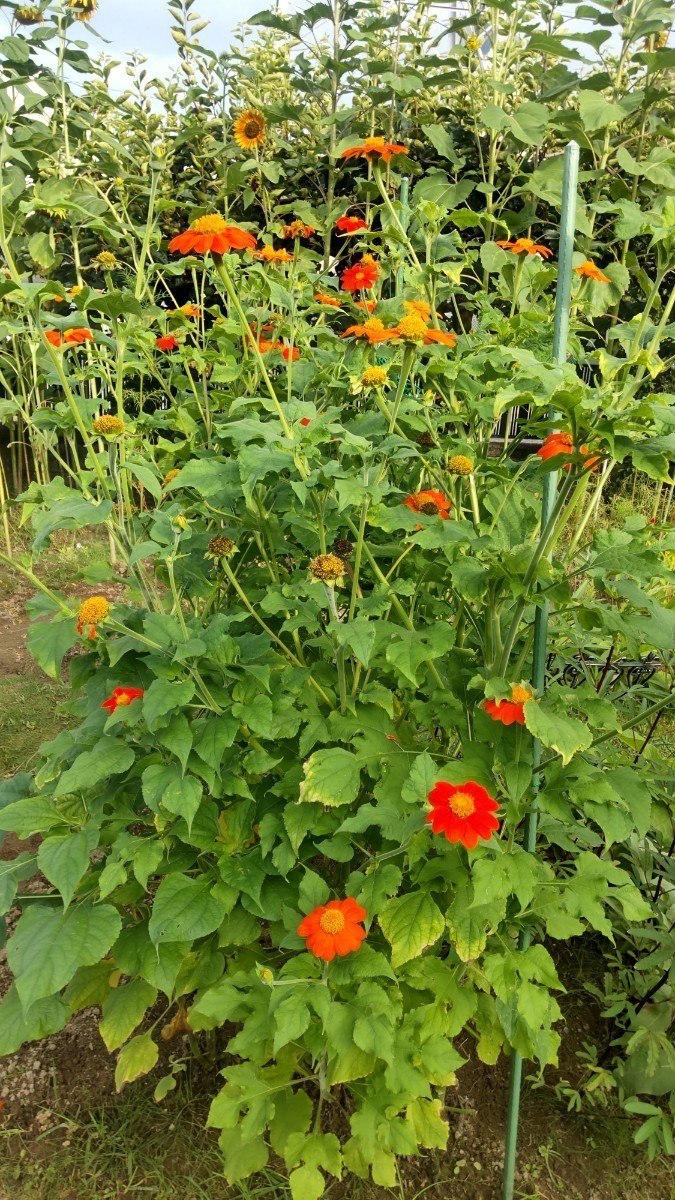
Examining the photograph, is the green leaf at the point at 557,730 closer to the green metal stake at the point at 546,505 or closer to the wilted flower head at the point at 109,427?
the green metal stake at the point at 546,505

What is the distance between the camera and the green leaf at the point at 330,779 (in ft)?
4.69

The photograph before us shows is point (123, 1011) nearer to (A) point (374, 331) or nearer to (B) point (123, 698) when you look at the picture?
(B) point (123, 698)

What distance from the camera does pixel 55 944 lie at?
4.60 ft

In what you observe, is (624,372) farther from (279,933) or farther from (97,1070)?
(97,1070)

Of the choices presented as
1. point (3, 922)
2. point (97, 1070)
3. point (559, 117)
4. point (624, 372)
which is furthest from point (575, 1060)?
point (559, 117)

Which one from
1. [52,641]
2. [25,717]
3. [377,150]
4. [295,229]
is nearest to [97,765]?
[52,641]

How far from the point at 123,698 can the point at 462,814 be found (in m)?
0.60

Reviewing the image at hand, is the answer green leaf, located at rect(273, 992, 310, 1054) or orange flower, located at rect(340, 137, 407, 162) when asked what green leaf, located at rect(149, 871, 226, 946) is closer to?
green leaf, located at rect(273, 992, 310, 1054)

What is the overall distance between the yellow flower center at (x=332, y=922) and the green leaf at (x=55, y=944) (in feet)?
1.16

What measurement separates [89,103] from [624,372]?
16.1 feet

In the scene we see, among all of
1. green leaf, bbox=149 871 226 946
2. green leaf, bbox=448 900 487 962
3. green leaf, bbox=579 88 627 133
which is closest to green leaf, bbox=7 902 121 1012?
green leaf, bbox=149 871 226 946

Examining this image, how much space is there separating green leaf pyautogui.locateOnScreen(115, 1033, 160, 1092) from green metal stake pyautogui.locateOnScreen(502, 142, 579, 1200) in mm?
718

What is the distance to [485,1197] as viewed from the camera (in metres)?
1.71

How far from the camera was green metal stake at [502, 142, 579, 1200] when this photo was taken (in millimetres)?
1396
